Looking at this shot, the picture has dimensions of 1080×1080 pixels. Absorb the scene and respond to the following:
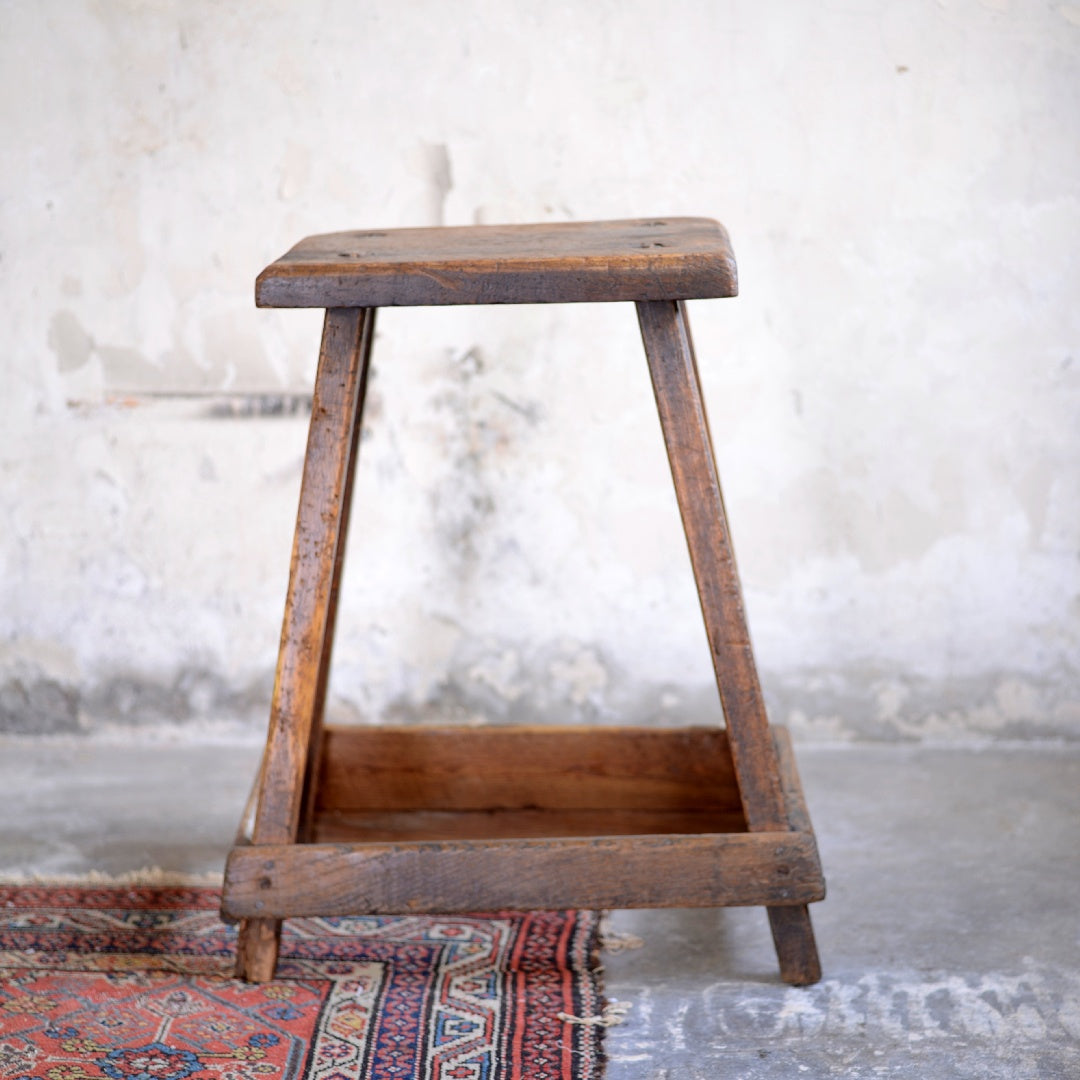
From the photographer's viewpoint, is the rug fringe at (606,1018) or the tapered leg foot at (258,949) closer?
the rug fringe at (606,1018)

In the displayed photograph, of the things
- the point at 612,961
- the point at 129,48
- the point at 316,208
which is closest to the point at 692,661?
the point at 612,961

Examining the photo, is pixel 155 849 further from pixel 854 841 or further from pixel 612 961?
pixel 854 841

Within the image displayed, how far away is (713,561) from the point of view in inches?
75.0

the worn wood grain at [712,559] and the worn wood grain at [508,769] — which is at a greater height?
the worn wood grain at [712,559]

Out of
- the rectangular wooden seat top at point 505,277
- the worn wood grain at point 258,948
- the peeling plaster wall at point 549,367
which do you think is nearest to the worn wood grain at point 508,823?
the worn wood grain at point 258,948

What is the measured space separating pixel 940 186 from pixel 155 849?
2191 mm

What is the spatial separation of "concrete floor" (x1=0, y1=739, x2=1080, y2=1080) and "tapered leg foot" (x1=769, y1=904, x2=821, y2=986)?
1.5 inches

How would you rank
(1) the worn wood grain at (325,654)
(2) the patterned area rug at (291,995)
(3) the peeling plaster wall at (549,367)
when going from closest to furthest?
(2) the patterned area rug at (291,995) < (1) the worn wood grain at (325,654) < (3) the peeling plaster wall at (549,367)

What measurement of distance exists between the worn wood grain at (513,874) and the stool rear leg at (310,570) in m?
0.07

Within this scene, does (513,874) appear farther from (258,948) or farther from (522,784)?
(522,784)

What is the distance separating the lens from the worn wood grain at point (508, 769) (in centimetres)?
246

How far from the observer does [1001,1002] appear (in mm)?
1931

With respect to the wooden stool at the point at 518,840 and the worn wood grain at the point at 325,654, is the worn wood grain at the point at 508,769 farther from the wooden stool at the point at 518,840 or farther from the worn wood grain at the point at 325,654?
the wooden stool at the point at 518,840

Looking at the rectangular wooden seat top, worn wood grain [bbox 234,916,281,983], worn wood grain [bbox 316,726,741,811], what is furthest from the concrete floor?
the rectangular wooden seat top
